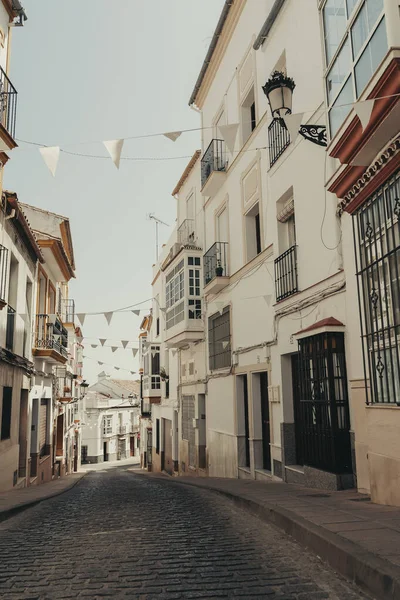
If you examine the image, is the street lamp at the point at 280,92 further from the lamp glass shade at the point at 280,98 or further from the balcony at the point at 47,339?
the balcony at the point at 47,339

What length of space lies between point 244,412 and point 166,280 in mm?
7453

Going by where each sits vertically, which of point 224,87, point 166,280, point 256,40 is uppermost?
point 224,87

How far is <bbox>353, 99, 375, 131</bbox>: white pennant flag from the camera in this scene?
4.85 meters

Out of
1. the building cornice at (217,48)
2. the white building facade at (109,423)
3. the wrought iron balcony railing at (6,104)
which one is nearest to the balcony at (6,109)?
the wrought iron balcony railing at (6,104)

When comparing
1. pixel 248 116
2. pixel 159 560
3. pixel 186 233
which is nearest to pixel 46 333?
pixel 186 233

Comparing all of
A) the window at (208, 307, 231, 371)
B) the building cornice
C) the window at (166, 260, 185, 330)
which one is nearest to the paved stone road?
the window at (208, 307, 231, 371)

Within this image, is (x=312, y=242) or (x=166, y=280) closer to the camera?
(x=312, y=242)

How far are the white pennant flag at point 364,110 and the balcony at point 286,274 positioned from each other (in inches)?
166

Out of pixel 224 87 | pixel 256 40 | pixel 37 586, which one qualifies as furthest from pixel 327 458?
pixel 224 87

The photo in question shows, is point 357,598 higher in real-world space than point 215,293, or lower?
lower

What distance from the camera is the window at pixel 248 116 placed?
12505mm

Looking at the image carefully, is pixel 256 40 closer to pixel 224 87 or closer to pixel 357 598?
pixel 224 87

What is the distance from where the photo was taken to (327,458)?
736cm

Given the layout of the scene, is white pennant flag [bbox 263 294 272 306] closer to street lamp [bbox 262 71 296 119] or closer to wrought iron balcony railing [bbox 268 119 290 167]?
wrought iron balcony railing [bbox 268 119 290 167]
